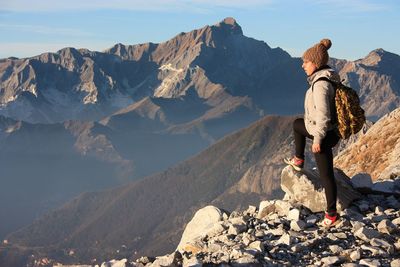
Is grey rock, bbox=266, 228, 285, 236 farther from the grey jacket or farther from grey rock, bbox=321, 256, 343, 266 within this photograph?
the grey jacket

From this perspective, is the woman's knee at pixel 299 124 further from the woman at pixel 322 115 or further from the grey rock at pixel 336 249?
the grey rock at pixel 336 249

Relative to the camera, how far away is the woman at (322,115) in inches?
589

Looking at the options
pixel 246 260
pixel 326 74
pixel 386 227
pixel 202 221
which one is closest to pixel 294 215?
pixel 386 227

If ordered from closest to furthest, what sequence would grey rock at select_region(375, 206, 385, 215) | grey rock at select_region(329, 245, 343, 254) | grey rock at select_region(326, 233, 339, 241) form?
1. grey rock at select_region(329, 245, 343, 254)
2. grey rock at select_region(326, 233, 339, 241)
3. grey rock at select_region(375, 206, 385, 215)

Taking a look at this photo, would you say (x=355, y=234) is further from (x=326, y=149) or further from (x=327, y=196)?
(x=326, y=149)

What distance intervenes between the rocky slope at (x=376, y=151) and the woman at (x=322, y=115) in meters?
14.4

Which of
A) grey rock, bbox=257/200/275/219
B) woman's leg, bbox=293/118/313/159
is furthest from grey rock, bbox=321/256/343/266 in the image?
grey rock, bbox=257/200/275/219

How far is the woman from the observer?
A: 14961mm

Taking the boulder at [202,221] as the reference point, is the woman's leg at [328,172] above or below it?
above

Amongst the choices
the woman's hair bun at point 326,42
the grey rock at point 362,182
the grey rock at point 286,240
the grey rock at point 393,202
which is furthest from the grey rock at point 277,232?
the woman's hair bun at point 326,42

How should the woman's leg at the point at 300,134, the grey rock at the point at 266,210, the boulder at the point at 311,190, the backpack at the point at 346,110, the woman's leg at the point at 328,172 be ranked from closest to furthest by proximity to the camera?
the backpack at the point at 346,110 < the woman's leg at the point at 328,172 < the woman's leg at the point at 300,134 < the boulder at the point at 311,190 < the grey rock at the point at 266,210

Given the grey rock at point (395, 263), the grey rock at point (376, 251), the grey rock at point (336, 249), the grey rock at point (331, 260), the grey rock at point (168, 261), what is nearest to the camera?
the grey rock at point (395, 263)

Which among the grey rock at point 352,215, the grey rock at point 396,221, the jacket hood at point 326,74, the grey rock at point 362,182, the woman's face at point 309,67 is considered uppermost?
the woman's face at point 309,67

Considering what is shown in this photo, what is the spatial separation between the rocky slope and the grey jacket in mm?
15220
